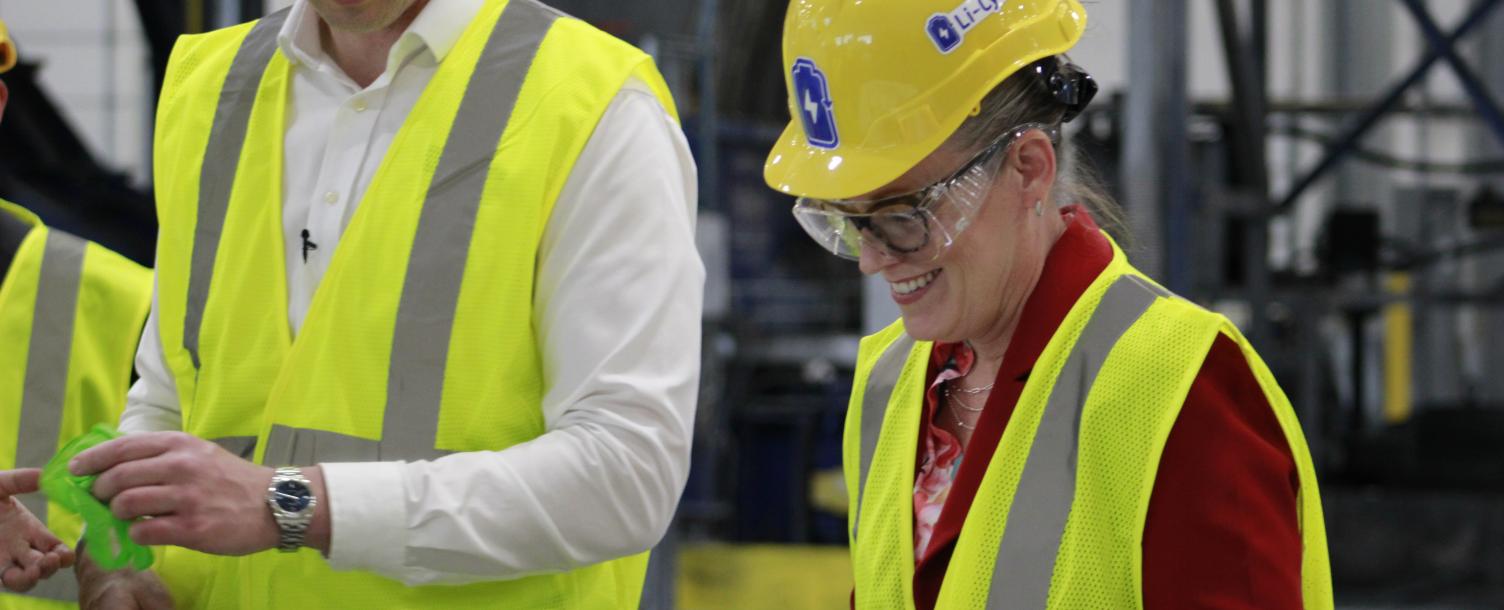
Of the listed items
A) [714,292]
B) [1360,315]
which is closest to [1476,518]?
[1360,315]

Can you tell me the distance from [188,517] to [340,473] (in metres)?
0.14

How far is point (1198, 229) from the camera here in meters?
6.45

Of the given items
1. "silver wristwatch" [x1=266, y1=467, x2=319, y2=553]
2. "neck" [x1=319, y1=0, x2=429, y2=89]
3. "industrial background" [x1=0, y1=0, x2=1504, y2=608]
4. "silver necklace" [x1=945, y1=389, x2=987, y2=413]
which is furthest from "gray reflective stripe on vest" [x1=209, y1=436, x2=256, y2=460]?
"industrial background" [x1=0, y1=0, x2=1504, y2=608]

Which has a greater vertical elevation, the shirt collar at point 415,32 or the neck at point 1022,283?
the shirt collar at point 415,32

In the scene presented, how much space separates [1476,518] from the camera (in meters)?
7.11

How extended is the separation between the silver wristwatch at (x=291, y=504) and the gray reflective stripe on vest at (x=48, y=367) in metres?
0.87

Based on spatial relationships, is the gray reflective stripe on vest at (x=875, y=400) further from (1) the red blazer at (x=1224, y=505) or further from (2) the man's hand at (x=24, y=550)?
(2) the man's hand at (x=24, y=550)

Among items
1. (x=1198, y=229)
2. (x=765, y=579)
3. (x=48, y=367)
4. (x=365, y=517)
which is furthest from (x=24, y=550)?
(x=1198, y=229)

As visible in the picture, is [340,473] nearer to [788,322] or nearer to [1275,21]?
[788,322]

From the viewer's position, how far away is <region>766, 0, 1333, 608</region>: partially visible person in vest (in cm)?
140

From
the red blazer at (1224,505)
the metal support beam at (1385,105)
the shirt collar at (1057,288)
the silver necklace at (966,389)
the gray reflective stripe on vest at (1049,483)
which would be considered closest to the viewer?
the red blazer at (1224,505)

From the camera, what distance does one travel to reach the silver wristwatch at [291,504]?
151cm

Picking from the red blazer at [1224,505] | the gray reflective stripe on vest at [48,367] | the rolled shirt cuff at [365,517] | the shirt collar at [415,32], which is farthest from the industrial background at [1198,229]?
the gray reflective stripe on vest at [48,367]

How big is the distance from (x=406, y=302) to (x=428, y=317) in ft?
0.09
